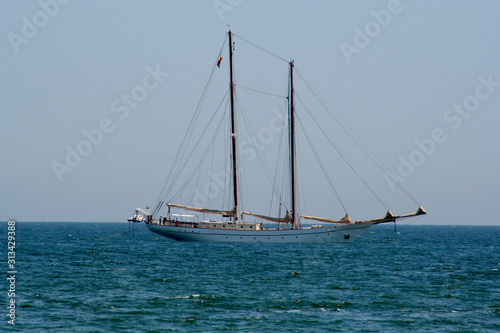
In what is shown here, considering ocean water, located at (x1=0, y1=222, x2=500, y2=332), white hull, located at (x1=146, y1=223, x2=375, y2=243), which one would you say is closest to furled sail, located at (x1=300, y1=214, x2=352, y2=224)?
white hull, located at (x1=146, y1=223, x2=375, y2=243)

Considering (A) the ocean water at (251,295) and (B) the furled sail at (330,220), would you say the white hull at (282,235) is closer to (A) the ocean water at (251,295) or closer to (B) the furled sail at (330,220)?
(B) the furled sail at (330,220)

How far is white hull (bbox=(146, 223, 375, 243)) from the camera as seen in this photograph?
73.3m

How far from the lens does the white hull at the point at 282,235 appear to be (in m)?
73.3

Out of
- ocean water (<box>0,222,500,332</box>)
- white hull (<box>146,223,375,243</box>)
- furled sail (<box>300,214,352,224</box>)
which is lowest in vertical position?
ocean water (<box>0,222,500,332</box>)

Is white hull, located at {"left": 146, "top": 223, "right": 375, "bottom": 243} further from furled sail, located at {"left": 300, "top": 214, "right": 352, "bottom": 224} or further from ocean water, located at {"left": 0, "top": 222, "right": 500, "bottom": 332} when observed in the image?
ocean water, located at {"left": 0, "top": 222, "right": 500, "bottom": 332}

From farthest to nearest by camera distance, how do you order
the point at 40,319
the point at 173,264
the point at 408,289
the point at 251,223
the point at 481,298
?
the point at 251,223
the point at 173,264
the point at 408,289
the point at 481,298
the point at 40,319

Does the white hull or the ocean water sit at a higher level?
the white hull

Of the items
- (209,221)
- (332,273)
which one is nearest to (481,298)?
(332,273)

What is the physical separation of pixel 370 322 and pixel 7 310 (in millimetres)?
19505

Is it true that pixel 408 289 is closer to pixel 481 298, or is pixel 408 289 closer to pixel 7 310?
pixel 481 298

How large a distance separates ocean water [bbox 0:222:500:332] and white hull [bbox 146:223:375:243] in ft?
37.7

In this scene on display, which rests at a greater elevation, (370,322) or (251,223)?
(251,223)

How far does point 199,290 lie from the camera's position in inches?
1569

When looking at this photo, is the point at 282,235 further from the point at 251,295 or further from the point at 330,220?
the point at 251,295
